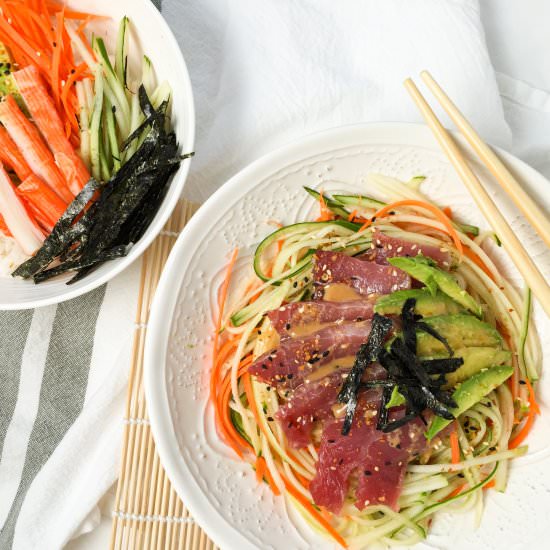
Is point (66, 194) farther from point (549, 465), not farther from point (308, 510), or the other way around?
point (549, 465)

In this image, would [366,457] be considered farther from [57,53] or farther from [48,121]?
[57,53]

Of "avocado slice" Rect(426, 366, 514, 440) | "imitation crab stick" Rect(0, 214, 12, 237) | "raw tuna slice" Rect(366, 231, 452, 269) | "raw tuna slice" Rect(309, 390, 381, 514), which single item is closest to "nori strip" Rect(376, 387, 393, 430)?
"raw tuna slice" Rect(309, 390, 381, 514)

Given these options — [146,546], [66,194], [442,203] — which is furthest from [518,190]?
[146,546]

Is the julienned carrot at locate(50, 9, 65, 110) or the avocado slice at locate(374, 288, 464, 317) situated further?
the julienned carrot at locate(50, 9, 65, 110)

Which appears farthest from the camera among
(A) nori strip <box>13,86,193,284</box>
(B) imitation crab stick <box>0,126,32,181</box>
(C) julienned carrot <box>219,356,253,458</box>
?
(B) imitation crab stick <box>0,126,32,181</box>

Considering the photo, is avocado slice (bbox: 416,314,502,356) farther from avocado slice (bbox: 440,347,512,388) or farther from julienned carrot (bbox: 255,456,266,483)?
julienned carrot (bbox: 255,456,266,483)

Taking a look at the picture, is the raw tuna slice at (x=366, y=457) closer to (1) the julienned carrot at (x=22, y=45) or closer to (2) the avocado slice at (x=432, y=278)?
(2) the avocado slice at (x=432, y=278)
